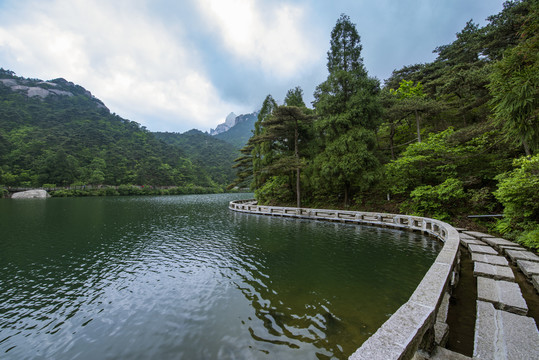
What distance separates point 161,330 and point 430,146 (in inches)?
659

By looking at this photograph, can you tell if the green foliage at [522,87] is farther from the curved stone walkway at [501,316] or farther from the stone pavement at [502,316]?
the stone pavement at [502,316]

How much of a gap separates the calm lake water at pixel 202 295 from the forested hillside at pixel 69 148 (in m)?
65.0

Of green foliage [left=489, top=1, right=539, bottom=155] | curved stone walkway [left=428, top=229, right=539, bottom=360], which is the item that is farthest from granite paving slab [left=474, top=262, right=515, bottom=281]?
green foliage [left=489, top=1, right=539, bottom=155]

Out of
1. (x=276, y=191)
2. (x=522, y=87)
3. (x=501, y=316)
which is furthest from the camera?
(x=276, y=191)

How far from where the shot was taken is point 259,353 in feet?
12.5

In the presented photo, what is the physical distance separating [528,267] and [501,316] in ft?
12.2

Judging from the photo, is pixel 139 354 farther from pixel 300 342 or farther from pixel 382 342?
pixel 382 342

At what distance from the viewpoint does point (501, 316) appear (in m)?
3.10

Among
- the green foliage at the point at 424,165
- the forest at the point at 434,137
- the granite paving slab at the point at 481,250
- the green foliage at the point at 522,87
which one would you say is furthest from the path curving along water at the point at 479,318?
the green foliage at the point at 424,165

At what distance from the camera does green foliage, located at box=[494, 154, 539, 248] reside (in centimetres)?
696

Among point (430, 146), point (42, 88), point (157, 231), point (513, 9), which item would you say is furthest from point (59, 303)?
point (42, 88)

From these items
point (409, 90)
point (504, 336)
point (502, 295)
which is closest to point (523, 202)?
point (502, 295)

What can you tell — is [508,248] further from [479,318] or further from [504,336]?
[504,336]

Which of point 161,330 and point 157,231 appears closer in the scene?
point 161,330
